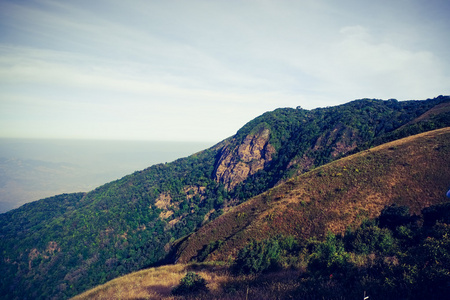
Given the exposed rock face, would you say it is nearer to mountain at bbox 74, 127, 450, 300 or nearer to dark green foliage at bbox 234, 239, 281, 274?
mountain at bbox 74, 127, 450, 300

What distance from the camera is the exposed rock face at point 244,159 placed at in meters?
91.0

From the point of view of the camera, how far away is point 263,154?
95688 mm

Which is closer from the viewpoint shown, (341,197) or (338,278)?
(338,278)

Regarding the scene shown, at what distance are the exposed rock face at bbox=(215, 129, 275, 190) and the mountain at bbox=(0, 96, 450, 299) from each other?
48cm

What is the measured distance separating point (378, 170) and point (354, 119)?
208ft

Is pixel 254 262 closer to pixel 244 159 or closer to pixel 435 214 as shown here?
pixel 435 214

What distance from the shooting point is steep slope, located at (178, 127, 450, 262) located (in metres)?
23.6

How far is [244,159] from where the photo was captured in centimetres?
9544

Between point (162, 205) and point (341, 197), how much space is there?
3084 inches

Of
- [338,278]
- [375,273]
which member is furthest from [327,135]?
[338,278]

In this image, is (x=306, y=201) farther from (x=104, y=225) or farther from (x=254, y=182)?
(x=104, y=225)

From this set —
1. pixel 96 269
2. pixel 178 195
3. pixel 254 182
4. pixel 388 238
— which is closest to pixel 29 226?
pixel 96 269

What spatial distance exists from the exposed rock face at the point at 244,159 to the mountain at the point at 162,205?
48 cm

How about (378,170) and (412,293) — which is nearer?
(412,293)
